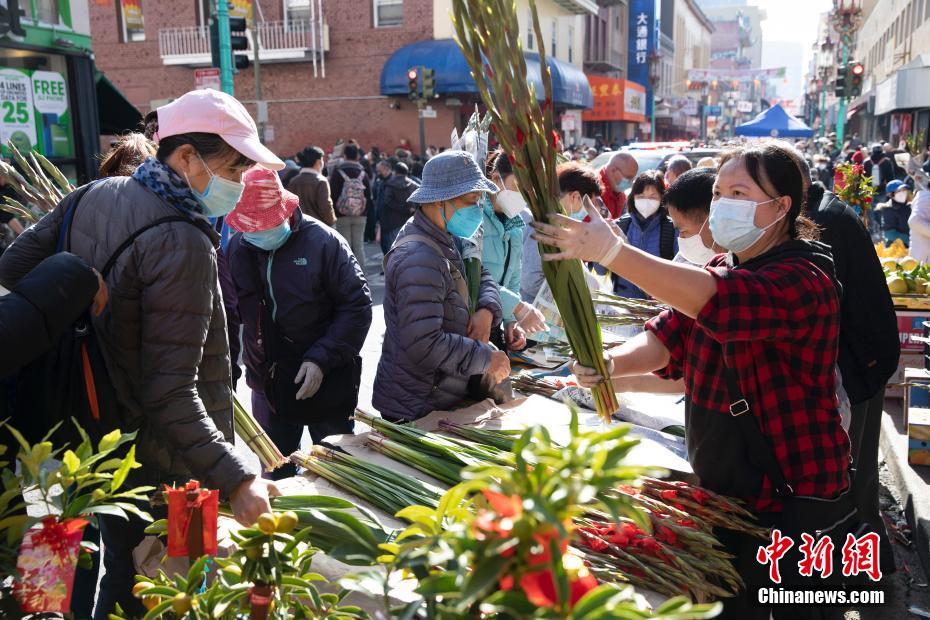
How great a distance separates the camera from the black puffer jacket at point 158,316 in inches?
84.4

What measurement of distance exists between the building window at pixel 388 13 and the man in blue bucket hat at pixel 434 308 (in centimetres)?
2363

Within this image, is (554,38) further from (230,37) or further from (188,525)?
(188,525)

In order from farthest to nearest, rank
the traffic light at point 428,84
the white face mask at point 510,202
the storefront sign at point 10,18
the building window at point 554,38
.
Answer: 1. the building window at point 554,38
2. the traffic light at point 428,84
3. the storefront sign at point 10,18
4. the white face mask at point 510,202

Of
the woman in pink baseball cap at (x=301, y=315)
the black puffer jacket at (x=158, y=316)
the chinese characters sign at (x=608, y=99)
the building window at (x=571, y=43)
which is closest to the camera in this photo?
the black puffer jacket at (x=158, y=316)

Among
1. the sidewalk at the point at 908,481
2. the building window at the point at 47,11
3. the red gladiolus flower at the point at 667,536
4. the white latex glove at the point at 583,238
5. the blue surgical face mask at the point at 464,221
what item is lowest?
the sidewalk at the point at 908,481

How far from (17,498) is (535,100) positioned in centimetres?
145

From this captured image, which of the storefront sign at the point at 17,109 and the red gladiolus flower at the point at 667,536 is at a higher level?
the storefront sign at the point at 17,109

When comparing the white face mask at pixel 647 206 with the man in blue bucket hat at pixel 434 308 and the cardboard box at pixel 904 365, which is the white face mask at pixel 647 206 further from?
the man in blue bucket hat at pixel 434 308

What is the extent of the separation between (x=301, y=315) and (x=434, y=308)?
0.74 meters

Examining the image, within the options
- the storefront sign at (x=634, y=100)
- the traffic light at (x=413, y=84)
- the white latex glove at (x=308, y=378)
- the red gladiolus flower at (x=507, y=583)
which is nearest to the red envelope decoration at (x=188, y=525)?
the red gladiolus flower at (x=507, y=583)

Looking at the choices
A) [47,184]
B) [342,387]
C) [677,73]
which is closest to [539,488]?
[342,387]

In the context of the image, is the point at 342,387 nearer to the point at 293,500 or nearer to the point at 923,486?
the point at 293,500

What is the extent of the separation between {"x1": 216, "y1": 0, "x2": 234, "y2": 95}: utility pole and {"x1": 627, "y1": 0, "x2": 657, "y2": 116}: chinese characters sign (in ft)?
120

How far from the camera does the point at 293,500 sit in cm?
215
